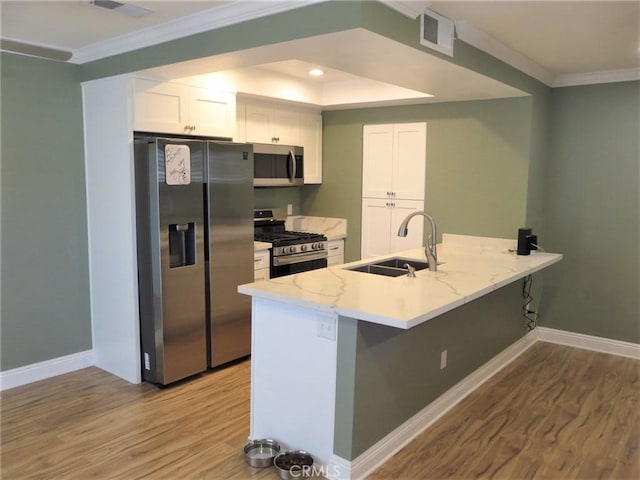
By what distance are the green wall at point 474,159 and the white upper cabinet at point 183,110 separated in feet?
5.18

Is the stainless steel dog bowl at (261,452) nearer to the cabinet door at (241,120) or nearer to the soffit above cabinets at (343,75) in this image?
the soffit above cabinets at (343,75)

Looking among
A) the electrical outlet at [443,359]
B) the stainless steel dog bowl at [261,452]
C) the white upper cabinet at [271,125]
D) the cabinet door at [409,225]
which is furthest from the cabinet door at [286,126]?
the stainless steel dog bowl at [261,452]

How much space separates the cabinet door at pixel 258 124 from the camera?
4.60 meters

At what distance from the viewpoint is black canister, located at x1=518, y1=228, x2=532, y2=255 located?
399 centimetres

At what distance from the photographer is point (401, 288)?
9.29 ft

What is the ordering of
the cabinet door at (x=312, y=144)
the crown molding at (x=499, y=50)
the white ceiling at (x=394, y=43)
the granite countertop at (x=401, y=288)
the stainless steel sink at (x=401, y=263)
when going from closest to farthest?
the granite countertop at (x=401, y=288)
the white ceiling at (x=394, y=43)
the crown molding at (x=499, y=50)
the stainless steel sink at (x=401, y=263)
the cabinet door at (x=312, y=144)

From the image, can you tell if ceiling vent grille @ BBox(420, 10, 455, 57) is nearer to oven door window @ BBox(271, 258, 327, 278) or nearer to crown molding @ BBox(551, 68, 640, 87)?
crown molding @ BBox(551, 68, 640, 87)

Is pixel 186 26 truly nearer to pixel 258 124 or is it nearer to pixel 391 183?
pixel 258 124

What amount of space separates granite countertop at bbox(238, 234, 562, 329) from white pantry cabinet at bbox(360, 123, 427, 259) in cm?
100

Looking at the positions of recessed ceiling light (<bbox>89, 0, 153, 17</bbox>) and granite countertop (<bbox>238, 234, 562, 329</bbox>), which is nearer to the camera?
granite countertop (<bbox>238, 234, 562, 329</bbox>)

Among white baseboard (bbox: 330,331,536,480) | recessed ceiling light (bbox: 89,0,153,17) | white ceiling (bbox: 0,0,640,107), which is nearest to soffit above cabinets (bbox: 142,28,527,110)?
white ceiling (bbox: 0,0,640,107)

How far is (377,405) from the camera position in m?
2.65

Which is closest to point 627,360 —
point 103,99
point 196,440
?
point 196,440

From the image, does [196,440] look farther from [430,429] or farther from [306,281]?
[430,429]
